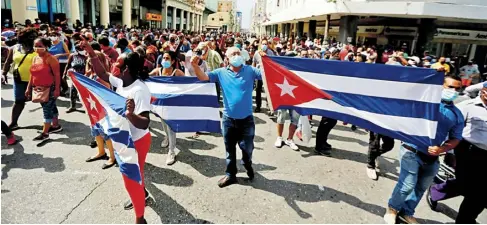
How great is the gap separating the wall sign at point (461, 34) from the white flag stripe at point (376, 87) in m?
21.0

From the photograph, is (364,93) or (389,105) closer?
(389,105)

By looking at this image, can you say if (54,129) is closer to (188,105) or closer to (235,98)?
(188,105)

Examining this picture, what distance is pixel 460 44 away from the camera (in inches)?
864

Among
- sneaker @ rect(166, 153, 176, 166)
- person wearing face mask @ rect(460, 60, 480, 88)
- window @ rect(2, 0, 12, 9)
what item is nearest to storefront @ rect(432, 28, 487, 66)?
person wearing face mask @ rect(460, 60, 480, 88)

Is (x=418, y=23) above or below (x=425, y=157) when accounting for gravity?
above

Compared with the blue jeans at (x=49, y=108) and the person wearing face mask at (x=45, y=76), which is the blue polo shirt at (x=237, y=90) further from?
the blue jeans at (x=49, y=108)

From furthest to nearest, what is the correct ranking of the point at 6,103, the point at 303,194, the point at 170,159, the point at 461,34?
the point at 461,34, the point at 6,103, the point at 170,159, the point at 303,194

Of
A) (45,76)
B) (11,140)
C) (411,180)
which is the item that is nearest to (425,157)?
(411,180)

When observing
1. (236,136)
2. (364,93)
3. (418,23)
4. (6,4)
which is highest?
(418,23)

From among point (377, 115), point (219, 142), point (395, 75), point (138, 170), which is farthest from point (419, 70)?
point (219, 142)

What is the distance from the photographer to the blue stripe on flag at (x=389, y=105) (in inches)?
130

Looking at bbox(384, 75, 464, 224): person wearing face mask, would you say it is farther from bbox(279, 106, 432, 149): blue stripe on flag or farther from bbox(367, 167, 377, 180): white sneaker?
bbox(367, 167, 377, 180): white sneaker

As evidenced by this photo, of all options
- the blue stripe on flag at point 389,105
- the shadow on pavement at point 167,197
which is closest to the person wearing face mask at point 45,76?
the shadow on pavement at point 167,197

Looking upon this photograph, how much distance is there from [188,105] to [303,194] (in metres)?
2.10
